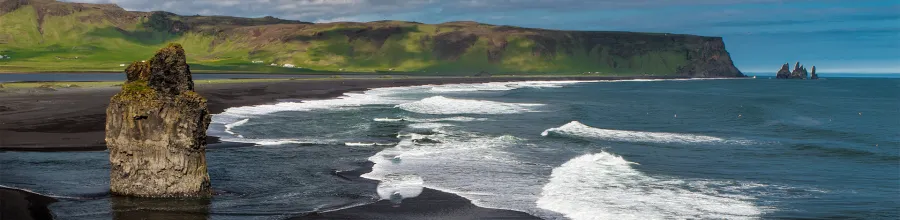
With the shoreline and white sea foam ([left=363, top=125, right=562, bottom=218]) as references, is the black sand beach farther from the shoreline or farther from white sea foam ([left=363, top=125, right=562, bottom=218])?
white sea foam ([left=363, top=125, right=562, bottom=218])

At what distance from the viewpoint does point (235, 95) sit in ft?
282

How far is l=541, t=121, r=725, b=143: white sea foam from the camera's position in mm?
46562

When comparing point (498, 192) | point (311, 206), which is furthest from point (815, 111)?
point (311, 206)

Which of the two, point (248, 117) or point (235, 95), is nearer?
point (248, 117)

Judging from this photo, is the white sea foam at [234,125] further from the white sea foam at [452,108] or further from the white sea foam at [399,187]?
the white sea foam at [452,108]

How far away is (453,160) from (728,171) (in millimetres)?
11206

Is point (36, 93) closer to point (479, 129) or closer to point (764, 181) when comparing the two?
point (479, 129)

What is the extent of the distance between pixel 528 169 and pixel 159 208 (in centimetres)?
1538

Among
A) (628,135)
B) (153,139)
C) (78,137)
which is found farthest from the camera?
(628,135)

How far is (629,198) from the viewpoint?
83.2 ft

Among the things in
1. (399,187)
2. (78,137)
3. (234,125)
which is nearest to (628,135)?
(234,125)

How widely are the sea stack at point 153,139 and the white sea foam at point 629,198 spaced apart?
33.4 feet

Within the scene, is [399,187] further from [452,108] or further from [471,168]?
[452,108]

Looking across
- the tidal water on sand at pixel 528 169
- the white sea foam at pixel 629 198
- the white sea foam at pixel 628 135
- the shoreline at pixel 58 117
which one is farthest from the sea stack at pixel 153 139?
the white sea foam at pixel 628 135
